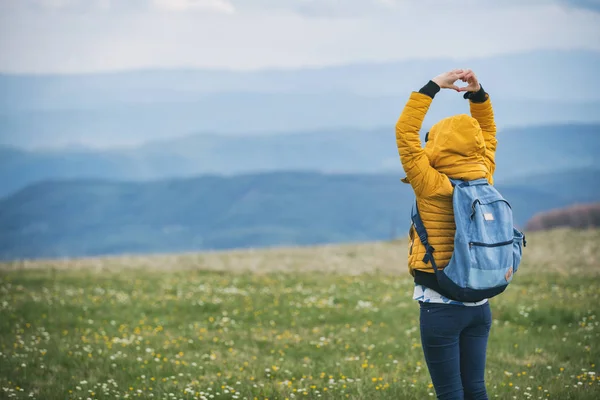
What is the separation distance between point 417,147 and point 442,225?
61 centimetres

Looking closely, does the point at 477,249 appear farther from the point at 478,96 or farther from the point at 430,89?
the point at 478,96

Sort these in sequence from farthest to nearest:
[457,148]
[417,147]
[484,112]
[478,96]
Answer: [484,112] → [478,96] → [457,148] → [417,147]

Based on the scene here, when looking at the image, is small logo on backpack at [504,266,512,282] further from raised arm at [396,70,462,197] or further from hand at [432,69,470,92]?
hand at [432,69,470,92]

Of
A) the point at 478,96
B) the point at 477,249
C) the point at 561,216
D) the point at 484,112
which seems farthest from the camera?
the point at 561,216

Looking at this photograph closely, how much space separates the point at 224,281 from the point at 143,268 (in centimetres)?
586

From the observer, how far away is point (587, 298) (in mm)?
15328

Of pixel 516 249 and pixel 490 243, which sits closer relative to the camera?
pixel 490 243

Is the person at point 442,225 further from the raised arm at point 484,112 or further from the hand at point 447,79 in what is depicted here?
the raised arm at point 484,112

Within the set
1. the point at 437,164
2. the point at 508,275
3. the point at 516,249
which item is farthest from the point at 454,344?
the point at 437,164

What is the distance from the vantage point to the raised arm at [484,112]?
5.93m

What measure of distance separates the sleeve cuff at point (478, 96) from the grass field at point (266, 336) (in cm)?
383

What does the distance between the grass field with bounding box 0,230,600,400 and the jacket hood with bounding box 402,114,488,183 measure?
3843mm

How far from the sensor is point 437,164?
539 cm

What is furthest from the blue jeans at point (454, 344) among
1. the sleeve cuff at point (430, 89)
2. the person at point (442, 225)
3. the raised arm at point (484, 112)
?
the sleeve cuff at point (430, 89)
